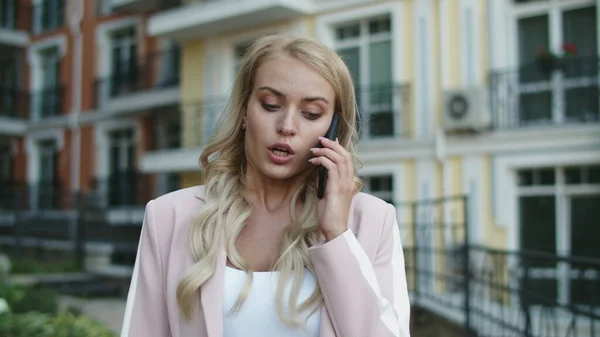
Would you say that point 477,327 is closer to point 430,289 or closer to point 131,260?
point 430,289

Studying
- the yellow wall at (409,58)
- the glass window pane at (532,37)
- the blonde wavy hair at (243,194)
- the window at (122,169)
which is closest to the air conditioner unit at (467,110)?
the yellow wall at (409,58)

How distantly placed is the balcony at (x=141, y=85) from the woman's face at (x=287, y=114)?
47.0ft

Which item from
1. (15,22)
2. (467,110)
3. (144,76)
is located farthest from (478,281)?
(15,22)

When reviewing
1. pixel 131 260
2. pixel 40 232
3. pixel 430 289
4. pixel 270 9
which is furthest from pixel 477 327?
pixel 40 232

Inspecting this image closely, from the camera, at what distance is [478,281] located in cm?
623

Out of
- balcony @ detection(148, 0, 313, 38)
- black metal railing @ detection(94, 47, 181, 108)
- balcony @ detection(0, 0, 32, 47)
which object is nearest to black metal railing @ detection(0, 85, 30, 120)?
balcony @ detection(0, 0, 32, 47)

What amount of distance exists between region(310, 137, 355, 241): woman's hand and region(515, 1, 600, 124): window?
8.99 meters

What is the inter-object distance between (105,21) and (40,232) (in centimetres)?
641

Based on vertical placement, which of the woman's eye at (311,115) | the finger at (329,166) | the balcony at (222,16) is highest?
the balcony at (222,16)

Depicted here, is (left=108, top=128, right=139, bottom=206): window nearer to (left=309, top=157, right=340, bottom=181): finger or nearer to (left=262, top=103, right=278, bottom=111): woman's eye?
(left=262, top=103, right=278, bottom=111): woman's eye

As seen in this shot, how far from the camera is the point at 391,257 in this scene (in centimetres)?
162

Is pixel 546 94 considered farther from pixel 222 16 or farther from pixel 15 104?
pixel 15 104

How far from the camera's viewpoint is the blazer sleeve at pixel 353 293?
1.47 meters

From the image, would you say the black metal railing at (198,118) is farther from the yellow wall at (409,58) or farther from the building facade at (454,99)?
the yellow wall at (409,58)
